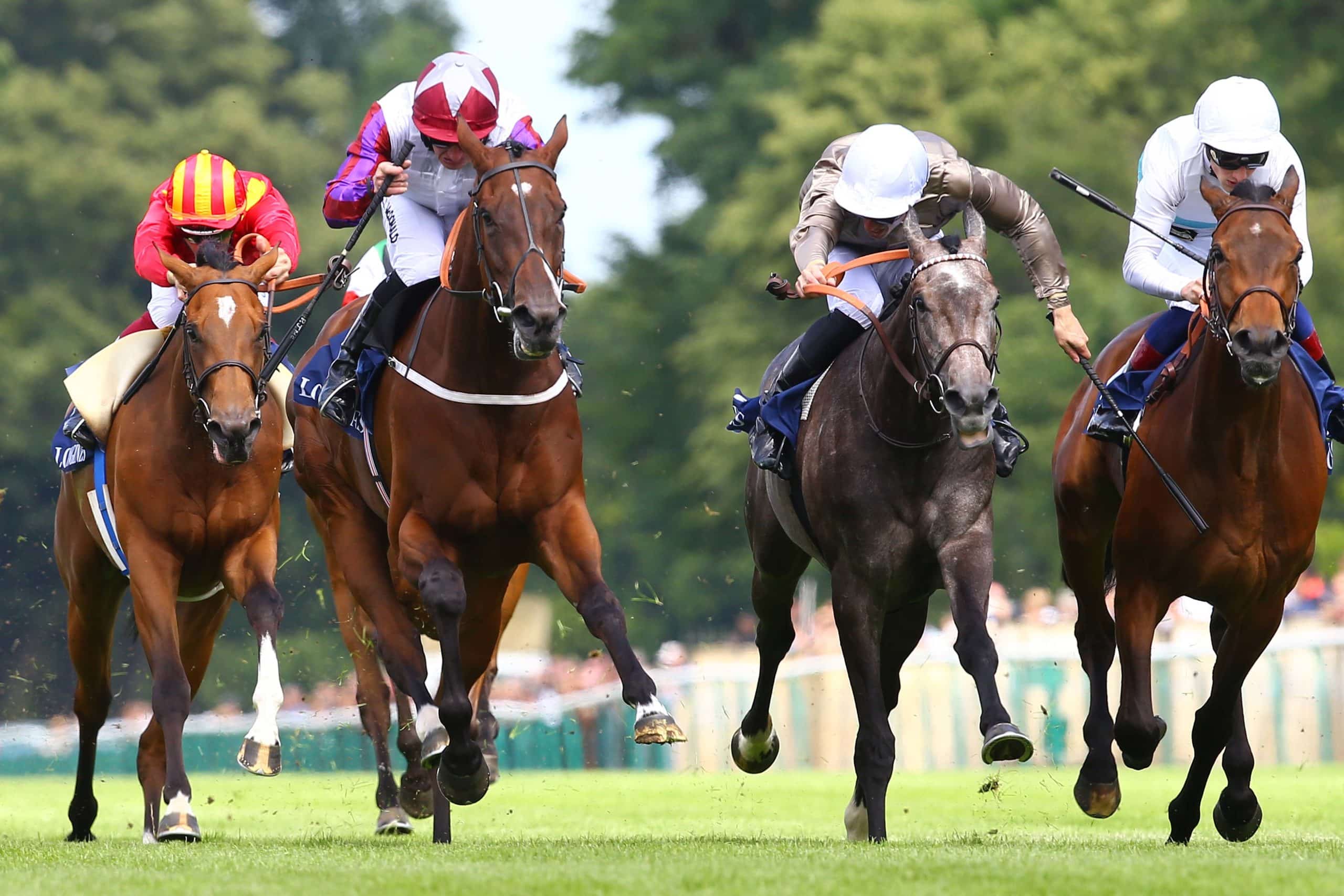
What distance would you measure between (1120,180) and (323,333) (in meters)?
18.0

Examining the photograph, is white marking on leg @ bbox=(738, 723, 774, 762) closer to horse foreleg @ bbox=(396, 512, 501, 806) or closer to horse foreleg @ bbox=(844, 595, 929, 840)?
horse foreleg @ bbox=(844, 595, 929, 840)

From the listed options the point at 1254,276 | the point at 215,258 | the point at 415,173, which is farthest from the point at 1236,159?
the point at 215,258

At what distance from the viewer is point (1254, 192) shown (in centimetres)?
767

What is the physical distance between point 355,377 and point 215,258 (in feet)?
3.24

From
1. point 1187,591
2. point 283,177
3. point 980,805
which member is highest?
point 283,177

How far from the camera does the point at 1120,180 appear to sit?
26.2 metres

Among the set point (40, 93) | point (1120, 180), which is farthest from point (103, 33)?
point (1120, 180)

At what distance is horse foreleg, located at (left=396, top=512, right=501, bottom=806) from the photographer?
7652 millimetres

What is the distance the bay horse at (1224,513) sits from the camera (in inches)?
296

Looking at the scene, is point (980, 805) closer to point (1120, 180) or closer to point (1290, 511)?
point (1290, 511)

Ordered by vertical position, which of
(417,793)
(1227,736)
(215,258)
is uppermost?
(215,258)

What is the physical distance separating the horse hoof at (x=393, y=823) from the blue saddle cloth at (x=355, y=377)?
1868 mm

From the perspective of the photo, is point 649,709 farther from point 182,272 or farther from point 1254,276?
point 182,272

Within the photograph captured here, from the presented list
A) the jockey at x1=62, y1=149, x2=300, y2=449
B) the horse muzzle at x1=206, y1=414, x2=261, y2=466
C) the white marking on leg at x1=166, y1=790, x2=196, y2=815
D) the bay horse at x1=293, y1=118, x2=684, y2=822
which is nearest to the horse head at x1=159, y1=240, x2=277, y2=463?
the horse muzzle at x1=206, y1=414, x2=261, y2=466
